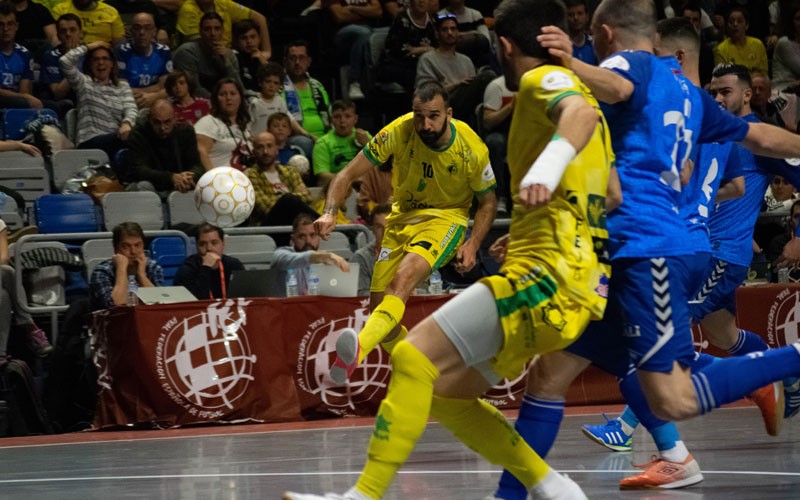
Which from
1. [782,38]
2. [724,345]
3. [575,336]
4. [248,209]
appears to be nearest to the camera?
[575,336]

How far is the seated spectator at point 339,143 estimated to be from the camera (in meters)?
13.6

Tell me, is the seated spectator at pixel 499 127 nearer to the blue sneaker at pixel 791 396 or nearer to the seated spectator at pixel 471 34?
the seated spectator at pixel 471 34

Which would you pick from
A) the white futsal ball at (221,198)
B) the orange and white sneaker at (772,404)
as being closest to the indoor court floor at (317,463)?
the orange and white sneaker at (772,404)

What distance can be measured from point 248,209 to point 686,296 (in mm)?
6896

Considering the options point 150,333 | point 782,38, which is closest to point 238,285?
point 150,333

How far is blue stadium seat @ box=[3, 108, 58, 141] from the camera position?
41.9ft

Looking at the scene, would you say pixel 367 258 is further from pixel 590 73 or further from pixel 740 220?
pixel 590 73

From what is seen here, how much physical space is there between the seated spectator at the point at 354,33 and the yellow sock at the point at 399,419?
11.3m

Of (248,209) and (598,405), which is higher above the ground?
(248,209)

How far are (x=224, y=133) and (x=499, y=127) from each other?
3010 mm

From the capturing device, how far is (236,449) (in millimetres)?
8172

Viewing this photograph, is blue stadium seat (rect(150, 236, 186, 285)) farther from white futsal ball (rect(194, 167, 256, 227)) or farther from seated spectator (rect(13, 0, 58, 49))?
seated spectator (rect(13, 0, 58, 49))

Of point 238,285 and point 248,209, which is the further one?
point 248,209

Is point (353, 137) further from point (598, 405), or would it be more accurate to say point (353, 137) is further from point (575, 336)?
point (575, 336)
